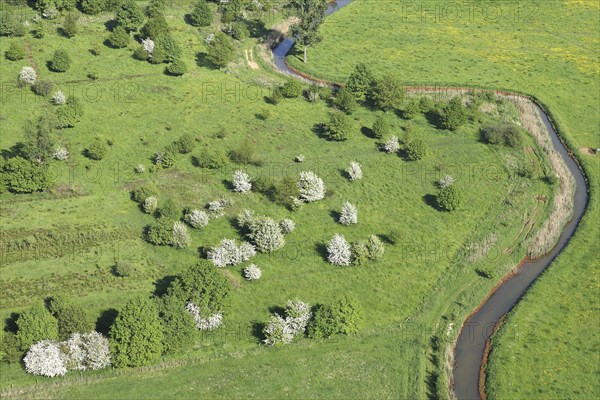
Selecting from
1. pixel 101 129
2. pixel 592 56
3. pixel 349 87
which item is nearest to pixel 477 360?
pixel 349 87

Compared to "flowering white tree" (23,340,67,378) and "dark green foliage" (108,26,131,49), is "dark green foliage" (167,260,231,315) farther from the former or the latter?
"dark green foliage" (108,26,131,49)

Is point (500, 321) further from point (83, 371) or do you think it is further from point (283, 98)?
point (283, 98)

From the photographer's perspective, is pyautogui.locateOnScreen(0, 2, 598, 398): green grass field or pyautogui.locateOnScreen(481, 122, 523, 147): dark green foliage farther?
pyautogui.locateOnScreen(481, 122, 523, 147): dark green foliage

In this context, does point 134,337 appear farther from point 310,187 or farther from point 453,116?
point 453,116

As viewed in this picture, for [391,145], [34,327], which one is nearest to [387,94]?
[391,145]

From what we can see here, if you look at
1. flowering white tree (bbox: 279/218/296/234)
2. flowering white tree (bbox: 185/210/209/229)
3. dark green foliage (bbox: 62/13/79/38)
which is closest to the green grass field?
flowering white tree (bbox: 279/218/296/234)

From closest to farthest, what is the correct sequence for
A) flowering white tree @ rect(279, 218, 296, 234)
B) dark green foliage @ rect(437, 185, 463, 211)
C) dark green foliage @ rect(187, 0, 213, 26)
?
flowering white tree @ rect(279, 218, 296, 234) < dark green foliage @ rect(437, 185, 463, 211) < dark green foliage @ rect(187, 0, 213, 26)

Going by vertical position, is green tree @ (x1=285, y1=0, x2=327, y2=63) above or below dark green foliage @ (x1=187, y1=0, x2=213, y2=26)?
above
